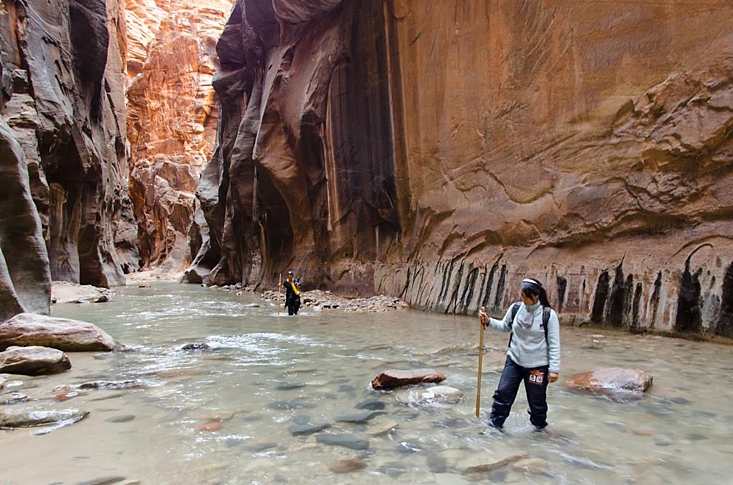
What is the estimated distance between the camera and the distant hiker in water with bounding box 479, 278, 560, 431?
367 cm

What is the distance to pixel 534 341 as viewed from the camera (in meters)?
3.74

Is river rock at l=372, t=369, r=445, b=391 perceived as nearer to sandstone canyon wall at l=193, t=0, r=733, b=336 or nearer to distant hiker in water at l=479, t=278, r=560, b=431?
distant hiker in water at l=479, t=278, r=560, b=431

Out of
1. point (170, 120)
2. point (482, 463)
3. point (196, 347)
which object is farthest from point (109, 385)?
point (170, 120)

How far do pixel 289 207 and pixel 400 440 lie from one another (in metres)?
18.6

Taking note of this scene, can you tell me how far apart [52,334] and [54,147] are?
13.2 m

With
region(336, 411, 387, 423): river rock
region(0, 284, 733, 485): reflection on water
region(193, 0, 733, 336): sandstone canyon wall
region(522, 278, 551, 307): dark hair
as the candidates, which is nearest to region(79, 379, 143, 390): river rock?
region(0, 284, 733, 485): reflection on water

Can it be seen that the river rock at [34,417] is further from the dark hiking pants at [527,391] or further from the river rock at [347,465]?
the dark hiking pants at [527,391]

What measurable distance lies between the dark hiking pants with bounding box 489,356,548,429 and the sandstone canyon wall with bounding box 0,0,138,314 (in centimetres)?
786

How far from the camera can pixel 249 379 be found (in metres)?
5.45

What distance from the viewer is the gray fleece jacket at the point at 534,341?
3.67 meters

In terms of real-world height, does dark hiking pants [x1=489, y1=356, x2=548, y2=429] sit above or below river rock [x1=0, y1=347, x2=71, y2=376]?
above

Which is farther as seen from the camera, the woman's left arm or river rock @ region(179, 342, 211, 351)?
river rock @ region(179, 342, 211, 351)

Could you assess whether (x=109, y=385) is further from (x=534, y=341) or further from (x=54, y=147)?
(x=54, y=147)

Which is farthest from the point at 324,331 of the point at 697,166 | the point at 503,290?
the point at 697,166
